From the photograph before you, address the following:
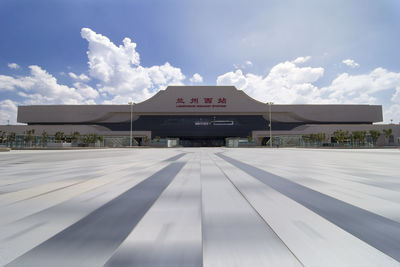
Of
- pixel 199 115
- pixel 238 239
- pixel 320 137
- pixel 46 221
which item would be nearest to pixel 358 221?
pixel 238 239

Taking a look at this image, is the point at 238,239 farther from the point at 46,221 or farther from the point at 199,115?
the point at 199,115

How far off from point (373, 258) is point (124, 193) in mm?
3919

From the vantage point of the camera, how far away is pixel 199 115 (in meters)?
65.7

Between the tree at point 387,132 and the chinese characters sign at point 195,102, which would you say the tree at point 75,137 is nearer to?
the chinese characters sign at point 195,102

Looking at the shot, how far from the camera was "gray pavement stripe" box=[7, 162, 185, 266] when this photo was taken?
1.65 m

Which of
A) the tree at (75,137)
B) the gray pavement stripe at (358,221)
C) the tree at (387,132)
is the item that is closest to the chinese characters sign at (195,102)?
the tree at (75,137)

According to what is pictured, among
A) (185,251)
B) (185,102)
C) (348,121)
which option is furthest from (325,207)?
(348,121)

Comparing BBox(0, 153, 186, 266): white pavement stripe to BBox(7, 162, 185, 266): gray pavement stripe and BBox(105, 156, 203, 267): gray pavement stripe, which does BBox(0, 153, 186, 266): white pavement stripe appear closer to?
BBox(7, 162, 185, 266): gray pavement stripe

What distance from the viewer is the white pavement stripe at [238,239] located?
167cm

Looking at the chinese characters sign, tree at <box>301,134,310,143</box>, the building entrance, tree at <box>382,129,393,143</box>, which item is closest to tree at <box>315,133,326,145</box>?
tree at <box>301,134,310,143</box>

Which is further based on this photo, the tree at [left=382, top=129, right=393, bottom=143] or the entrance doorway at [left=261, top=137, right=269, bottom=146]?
the entrance doorway at [left=261, top=137, right=269, bottom=146]

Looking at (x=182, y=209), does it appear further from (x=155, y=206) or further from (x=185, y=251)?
(x=185, y=251)

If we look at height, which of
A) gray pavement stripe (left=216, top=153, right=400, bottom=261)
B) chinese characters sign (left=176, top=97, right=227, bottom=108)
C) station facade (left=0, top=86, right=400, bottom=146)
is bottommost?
gray pavement stripe (left=216, top=153, right=400, bottom=261)

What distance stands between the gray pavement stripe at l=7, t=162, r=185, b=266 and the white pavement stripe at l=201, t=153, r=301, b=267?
3.17ft
